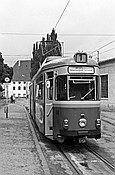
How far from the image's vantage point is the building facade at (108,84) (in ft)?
117

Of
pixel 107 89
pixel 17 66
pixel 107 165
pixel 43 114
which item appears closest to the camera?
pixel 107 165

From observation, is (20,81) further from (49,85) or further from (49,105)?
(49,105)

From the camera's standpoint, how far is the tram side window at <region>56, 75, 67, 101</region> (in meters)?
11.1

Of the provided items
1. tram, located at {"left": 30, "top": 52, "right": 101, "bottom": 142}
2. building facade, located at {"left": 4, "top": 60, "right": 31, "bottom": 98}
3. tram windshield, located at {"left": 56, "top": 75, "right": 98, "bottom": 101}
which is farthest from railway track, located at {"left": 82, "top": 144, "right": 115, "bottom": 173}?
building facade, located at {"left": 4, "top": 60, "right": 31, "bottom": 98}

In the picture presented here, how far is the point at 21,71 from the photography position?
396 ft

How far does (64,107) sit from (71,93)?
50 cm

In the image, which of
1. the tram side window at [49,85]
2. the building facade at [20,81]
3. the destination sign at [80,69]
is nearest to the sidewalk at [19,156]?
the tram side window at [49,85]

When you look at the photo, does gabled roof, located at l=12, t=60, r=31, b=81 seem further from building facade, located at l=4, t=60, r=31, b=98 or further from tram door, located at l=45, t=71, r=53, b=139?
tram door, located at l=45, t=71, r=53, b=139

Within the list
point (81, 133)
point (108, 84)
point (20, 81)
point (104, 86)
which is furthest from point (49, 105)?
point (20, 81)

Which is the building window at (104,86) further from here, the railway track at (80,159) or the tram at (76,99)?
the tram at (76,99)

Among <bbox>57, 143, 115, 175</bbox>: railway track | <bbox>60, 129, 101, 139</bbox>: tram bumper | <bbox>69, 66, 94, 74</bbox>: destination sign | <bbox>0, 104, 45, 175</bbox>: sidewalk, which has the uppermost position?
<bbox>69, 66, 94, 74</bbox>: destination sign

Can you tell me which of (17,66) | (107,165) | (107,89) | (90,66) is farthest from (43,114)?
(17,66)

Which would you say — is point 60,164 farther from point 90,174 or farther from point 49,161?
point 90,174

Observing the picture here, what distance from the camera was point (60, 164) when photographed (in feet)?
30.9
